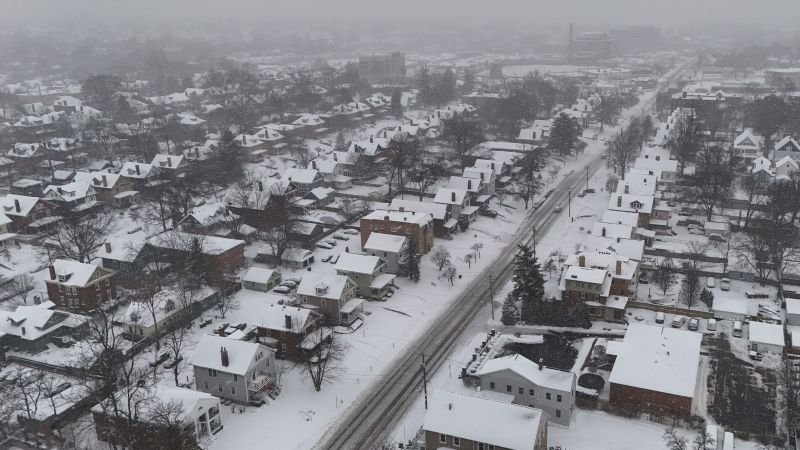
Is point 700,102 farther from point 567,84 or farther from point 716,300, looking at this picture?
point 716,300

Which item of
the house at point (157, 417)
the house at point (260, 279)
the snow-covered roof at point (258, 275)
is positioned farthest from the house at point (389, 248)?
the house at point (157, 417)

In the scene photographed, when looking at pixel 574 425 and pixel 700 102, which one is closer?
pixel 574 425

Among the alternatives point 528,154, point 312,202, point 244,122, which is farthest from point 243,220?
point 244,122

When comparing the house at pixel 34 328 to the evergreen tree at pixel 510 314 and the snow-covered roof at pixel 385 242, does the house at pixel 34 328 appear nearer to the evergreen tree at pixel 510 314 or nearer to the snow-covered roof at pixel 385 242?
the snow-covered roof at pixel 385 242

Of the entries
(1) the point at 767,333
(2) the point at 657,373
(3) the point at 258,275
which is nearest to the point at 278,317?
(3) the point at 258,275

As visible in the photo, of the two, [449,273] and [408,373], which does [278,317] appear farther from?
[449,273]

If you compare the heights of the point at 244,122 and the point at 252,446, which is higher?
the point at 244,122

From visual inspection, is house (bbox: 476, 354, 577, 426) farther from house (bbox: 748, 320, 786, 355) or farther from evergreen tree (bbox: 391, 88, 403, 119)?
evergreen tree (bbox: 391, 88, 403, 119)
